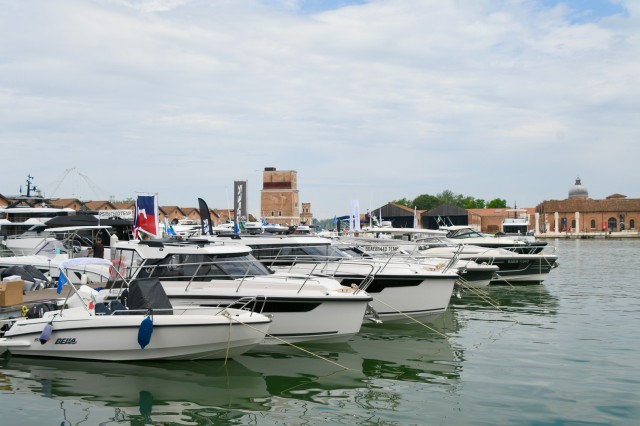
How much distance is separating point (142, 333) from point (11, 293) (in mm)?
4580

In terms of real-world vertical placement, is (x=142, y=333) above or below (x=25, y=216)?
below

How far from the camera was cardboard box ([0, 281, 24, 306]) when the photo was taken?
47.7 feet

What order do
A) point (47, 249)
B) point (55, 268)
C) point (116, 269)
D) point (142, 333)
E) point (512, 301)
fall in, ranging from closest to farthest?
point (142, 333) < point (116, 269) < point (55, 268) < point (512, 301) < point (47, 249)

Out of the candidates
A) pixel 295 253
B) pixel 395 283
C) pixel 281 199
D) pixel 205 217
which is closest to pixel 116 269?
pixel 295 253

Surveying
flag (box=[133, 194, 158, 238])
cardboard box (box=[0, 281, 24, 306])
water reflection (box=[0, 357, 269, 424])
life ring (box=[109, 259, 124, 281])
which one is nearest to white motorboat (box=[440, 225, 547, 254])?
flag (box=[133, 194, 158, 238])

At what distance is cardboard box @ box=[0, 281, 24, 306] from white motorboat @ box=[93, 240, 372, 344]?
181 centimetres

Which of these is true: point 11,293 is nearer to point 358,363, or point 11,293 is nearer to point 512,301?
point 358,363

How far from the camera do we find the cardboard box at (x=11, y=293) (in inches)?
572

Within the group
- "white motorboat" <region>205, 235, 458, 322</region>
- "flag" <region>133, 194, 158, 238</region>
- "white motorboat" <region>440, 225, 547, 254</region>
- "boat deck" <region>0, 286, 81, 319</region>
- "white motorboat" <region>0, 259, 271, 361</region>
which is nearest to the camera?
"white motorboat" <region>0, 259, 271, 361</region>

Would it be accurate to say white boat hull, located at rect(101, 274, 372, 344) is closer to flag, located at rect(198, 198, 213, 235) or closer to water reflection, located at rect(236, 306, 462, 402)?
water reflection, located at rect(236, 306, 462, 402)

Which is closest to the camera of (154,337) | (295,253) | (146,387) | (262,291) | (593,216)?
(146,387)

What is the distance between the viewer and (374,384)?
11672 mm

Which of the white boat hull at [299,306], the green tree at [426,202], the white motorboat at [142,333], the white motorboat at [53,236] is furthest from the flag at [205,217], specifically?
the green tree at [426,202]

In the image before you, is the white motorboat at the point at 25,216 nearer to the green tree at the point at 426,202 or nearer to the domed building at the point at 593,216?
the domed building at the point at 593,216
